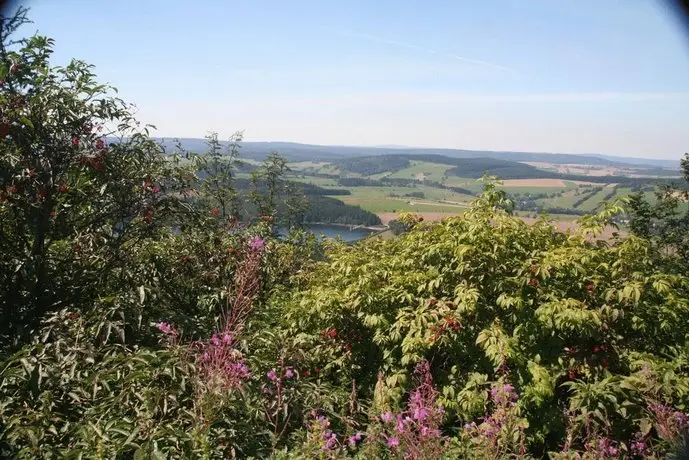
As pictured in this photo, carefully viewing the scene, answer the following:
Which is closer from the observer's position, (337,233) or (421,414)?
(421,414)

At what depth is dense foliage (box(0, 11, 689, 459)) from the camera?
245 cm

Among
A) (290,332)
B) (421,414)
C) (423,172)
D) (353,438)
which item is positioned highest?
(423,172)

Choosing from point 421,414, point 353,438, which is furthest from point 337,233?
point 421,414

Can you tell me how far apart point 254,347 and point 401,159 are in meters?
152

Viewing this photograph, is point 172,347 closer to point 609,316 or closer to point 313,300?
point 313,300

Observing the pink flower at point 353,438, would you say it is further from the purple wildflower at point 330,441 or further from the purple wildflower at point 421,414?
the purple wildflower at point 421,414

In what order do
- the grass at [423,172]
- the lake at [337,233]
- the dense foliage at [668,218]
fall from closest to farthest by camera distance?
the lake at [337,233]
the dense foliage at [668,218]
the grass at [423,172]

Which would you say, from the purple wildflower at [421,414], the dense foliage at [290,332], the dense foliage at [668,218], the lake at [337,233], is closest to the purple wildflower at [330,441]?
the dense foliage at [290,332]

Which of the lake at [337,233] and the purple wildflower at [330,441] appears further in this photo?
the lake at [337,233]

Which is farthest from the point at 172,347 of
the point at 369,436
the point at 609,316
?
the point at 609,316

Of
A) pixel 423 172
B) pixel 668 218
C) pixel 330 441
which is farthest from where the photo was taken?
pixel 423 172

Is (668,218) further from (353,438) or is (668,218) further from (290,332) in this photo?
(353,438)

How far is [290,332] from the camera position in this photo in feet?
13.8

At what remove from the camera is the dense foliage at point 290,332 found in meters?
2.45
